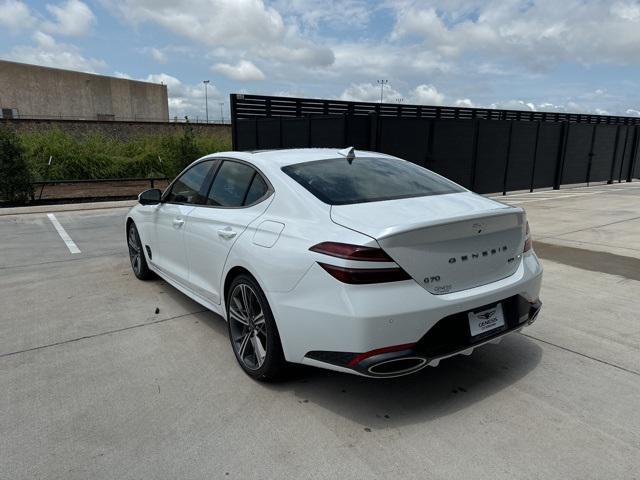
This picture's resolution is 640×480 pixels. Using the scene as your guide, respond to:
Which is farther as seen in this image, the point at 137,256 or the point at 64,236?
the point at 64,236

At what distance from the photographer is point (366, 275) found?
254 centimetres

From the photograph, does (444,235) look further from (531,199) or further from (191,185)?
(531,199)

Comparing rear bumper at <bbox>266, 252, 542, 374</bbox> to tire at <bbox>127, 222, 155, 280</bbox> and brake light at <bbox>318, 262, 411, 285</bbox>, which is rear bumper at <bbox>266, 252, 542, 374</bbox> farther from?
tire at <bbox>127, 222, 155, 280</bbox>

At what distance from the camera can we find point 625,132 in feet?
62.7

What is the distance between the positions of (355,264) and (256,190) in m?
1.27

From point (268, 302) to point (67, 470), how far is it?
4.46 ft

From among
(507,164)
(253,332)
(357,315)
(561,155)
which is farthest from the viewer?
(561,155)

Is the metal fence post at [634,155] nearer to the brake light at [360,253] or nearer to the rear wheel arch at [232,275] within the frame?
the rear wheel arch at [232,275]

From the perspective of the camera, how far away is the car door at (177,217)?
168 inches

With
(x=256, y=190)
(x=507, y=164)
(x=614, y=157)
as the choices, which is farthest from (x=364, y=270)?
(x=614, y=157)

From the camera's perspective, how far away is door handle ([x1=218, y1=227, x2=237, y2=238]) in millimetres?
3427

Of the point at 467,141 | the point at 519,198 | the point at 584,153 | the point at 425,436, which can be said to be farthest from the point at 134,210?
the point at 584,153

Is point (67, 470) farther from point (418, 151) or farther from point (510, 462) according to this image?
point (418, 151)

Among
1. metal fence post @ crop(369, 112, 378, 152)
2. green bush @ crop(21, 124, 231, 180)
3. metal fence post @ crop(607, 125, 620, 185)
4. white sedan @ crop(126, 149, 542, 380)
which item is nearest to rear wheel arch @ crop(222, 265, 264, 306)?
white sedan @ crop(126, 149, 542, 380)
